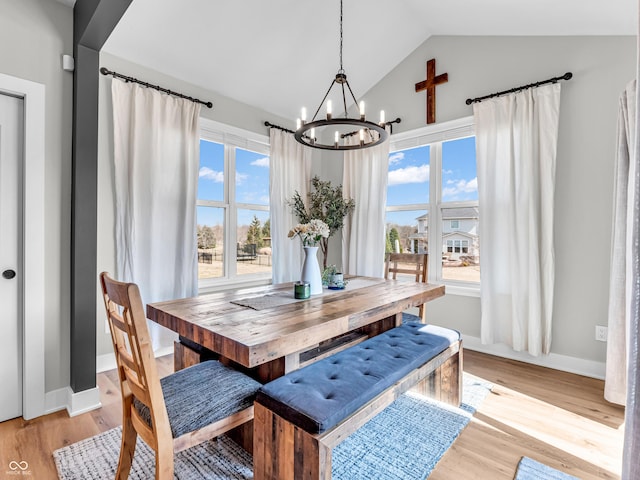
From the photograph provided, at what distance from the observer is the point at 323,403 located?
1314mm

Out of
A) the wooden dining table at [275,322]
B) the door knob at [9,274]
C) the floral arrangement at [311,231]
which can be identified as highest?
the floral arrangement at [311,231]

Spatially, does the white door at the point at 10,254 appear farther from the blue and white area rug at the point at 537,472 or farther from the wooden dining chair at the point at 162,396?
the blue and white area rug at the point at 537,472

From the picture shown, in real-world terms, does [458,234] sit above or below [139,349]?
above

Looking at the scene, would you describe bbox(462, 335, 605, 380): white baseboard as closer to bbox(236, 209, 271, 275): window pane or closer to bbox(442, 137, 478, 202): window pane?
bbox(442, 137, 478, 202): window pane

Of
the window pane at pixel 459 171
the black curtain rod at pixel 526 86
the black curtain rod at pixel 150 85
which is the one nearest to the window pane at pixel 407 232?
the window pane at pixel 459 171

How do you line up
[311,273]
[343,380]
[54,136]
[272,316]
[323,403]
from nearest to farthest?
[323,403], [343,380], [272,316], [54,136], [311,273]

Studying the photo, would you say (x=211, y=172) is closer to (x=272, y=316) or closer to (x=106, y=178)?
(x=106, y=178)

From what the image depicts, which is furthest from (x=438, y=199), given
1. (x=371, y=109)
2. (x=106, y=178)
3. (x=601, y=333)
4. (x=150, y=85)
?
(x=106, y=178)

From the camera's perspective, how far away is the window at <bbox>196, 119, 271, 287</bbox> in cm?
336

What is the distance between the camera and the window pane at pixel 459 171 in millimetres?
3361

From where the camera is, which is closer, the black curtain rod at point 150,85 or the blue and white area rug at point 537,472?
the blue and white area rug at point 537,472

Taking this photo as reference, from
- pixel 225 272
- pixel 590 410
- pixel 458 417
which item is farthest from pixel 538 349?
pixel 225 272

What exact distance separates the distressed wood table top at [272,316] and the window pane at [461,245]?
3.74 feet

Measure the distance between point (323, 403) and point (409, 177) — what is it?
3.05 meters
